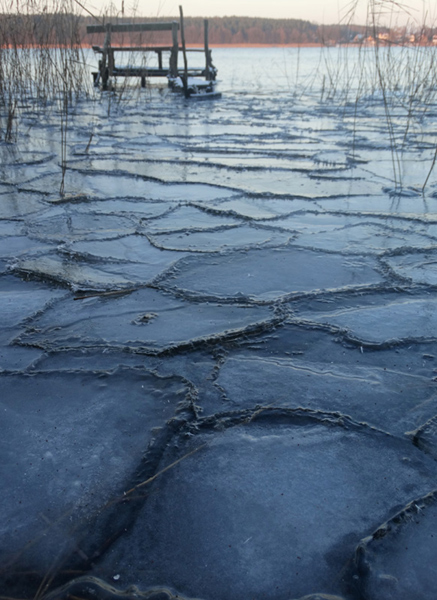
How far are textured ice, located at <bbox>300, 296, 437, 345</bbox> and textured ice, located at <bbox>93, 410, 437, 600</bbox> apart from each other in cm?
47

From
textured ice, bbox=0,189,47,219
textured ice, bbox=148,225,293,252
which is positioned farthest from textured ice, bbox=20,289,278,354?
textured ice, bbox=0,189,47,219

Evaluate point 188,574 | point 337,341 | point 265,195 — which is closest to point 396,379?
point 337,341

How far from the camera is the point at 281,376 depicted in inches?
58.6

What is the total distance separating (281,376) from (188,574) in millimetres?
661

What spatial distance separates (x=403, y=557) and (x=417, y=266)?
1.51 meters

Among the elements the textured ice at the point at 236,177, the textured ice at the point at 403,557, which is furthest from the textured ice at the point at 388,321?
the textured ice at the point at 236,177

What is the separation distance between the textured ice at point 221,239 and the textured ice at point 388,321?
0.71m

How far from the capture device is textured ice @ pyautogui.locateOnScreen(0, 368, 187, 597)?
991 millimetres

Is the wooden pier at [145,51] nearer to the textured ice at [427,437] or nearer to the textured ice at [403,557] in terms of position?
the textured ice at [427,437]

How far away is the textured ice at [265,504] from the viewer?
36.6 inches

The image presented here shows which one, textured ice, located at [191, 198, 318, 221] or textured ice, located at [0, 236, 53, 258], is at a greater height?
textured ice, located at [191, 198, 318, 221]

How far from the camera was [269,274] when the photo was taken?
2.17 m

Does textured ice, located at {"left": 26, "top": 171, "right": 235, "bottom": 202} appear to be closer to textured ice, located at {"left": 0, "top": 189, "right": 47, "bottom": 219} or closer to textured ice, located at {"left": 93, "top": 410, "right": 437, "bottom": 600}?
textured ice, located at {"left": 0, "top": 189, "right": 47, "bottom": 219}

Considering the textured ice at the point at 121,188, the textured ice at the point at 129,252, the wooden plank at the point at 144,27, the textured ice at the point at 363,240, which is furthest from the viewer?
the wooden plank at the point at 144,27
